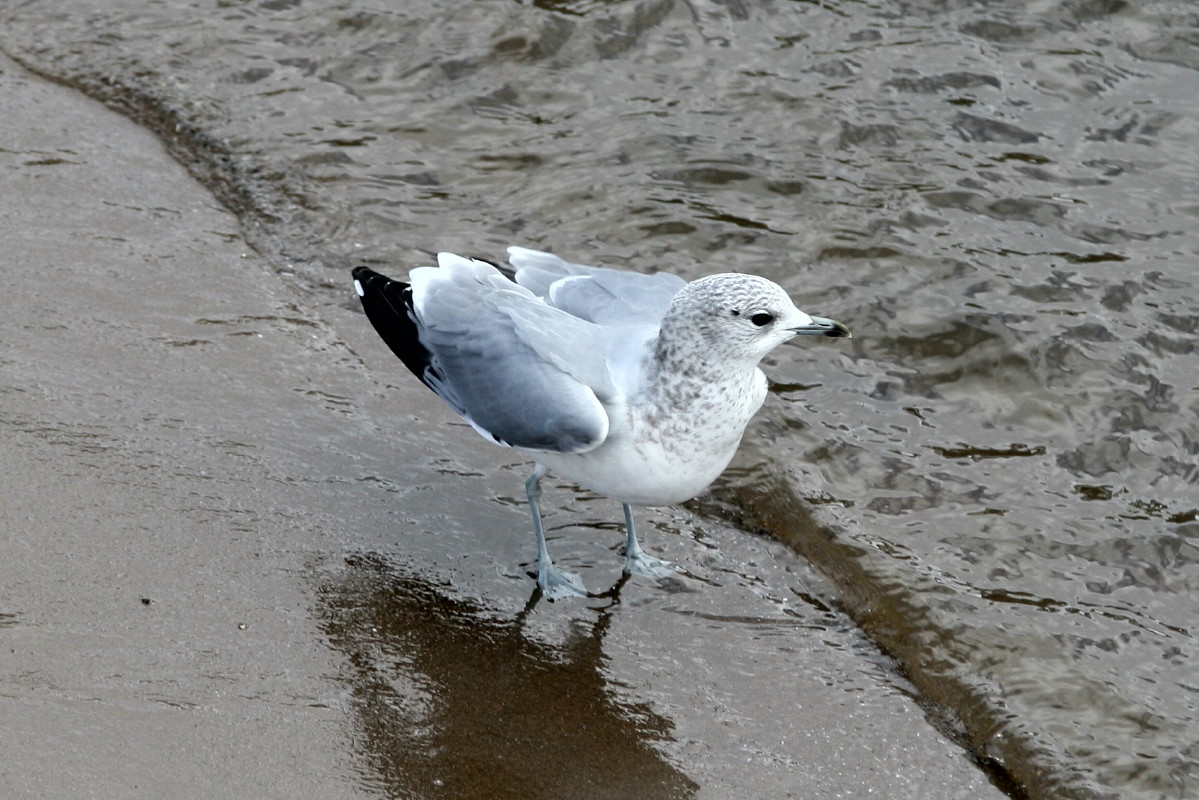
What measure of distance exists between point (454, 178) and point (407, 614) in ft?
10.5

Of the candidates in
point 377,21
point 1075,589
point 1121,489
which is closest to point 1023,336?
point 1121,489

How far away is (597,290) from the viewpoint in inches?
181

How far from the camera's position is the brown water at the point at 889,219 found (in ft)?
14.2

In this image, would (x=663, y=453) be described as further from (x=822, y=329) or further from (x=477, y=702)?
(x=477, y=702)

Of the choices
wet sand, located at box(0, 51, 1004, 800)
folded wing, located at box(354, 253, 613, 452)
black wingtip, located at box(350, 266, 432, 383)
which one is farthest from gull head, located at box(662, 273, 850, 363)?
black wingtip, located at box(350, 266, 432, 383)

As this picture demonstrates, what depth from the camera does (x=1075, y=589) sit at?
4449mm

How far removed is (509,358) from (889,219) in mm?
2792

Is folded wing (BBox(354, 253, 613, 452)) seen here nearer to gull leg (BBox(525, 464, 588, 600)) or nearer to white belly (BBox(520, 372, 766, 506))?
white belly (BBox(520, 372, 766, 506))

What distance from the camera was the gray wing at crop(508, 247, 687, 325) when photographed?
177 inches

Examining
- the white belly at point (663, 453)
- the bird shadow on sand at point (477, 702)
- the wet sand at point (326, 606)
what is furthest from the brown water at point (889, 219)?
the bird shadow on sand at point (477, 702)

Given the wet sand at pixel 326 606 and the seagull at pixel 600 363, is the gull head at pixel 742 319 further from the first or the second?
the wet sand at pixel 326 606

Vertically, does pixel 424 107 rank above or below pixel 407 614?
above

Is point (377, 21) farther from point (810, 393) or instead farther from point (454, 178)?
point (810, 393)

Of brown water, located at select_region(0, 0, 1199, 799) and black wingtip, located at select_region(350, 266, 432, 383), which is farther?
black wingtip, located at select_region(350, 266, 432, 383)
